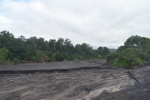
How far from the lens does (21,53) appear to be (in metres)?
31.8

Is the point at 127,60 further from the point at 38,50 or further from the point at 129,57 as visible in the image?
the point at 38,50

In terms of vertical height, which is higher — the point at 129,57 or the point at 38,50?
the point at 38,50

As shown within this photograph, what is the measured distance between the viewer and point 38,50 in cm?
3462

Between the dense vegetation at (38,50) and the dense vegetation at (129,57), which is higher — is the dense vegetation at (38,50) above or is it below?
above

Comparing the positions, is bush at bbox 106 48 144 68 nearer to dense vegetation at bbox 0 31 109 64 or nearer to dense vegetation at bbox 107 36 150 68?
dense vegetation at bbox 107 36 150 68

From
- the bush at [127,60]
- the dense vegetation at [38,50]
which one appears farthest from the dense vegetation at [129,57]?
the dense vegetation at [38,50]

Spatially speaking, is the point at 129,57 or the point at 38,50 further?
the point at 38,50

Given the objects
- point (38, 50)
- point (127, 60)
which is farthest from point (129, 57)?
point (38, 50)

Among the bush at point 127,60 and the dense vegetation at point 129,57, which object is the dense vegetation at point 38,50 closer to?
the dense vegetation at point 129,57

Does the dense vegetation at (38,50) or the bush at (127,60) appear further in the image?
the dense vegetation at (38,50)

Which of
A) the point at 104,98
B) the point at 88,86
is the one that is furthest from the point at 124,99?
the point at 88,86

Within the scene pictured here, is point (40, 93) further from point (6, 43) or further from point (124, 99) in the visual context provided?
point (6, 43)

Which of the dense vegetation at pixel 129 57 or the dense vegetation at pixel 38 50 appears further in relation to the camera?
the dense vegetation at pixel 38 50

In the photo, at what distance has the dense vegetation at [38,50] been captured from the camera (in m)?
31.2
